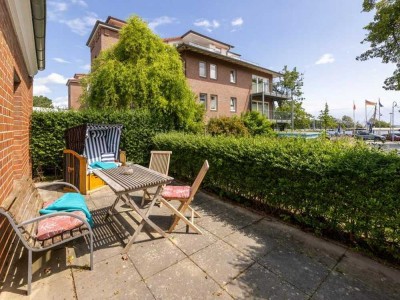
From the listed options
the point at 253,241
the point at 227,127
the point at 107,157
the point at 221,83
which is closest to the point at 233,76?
the point at 221,83

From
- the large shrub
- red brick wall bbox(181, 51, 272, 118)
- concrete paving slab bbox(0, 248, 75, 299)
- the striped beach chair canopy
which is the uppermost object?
red brick wall bbox(181, 51, 272, 118)

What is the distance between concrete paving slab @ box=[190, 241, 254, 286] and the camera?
2.66 metres

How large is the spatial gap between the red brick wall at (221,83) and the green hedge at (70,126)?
30.0 feet

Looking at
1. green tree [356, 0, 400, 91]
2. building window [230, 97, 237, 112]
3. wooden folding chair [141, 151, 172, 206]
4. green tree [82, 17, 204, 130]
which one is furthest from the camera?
building window [230, 97, 237, 112]

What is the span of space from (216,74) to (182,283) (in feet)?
64.1

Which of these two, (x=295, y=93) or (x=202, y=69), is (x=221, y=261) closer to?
(x=202, y=69)

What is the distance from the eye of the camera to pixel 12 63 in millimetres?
3422

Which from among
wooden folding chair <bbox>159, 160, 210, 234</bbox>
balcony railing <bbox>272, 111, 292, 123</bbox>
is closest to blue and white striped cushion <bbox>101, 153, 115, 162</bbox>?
wooden folding chair <bbox>159, 160, 210, 234</bbox>

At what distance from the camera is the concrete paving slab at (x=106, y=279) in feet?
7.77

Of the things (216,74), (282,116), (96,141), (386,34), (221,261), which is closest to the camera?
(221,261)

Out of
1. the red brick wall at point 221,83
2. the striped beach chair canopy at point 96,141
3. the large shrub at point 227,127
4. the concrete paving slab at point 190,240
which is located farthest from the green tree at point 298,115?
the concrete paving slab at point 190,240

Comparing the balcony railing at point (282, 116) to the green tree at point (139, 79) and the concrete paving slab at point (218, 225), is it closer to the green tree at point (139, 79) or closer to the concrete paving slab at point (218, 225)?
the green tree at point (139, 79)

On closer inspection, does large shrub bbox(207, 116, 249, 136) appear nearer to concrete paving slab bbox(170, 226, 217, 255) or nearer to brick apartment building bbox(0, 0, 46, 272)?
brick apartment building bbox(0, 0, 46, 272)

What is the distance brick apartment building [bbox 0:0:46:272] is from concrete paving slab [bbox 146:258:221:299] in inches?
70.5
